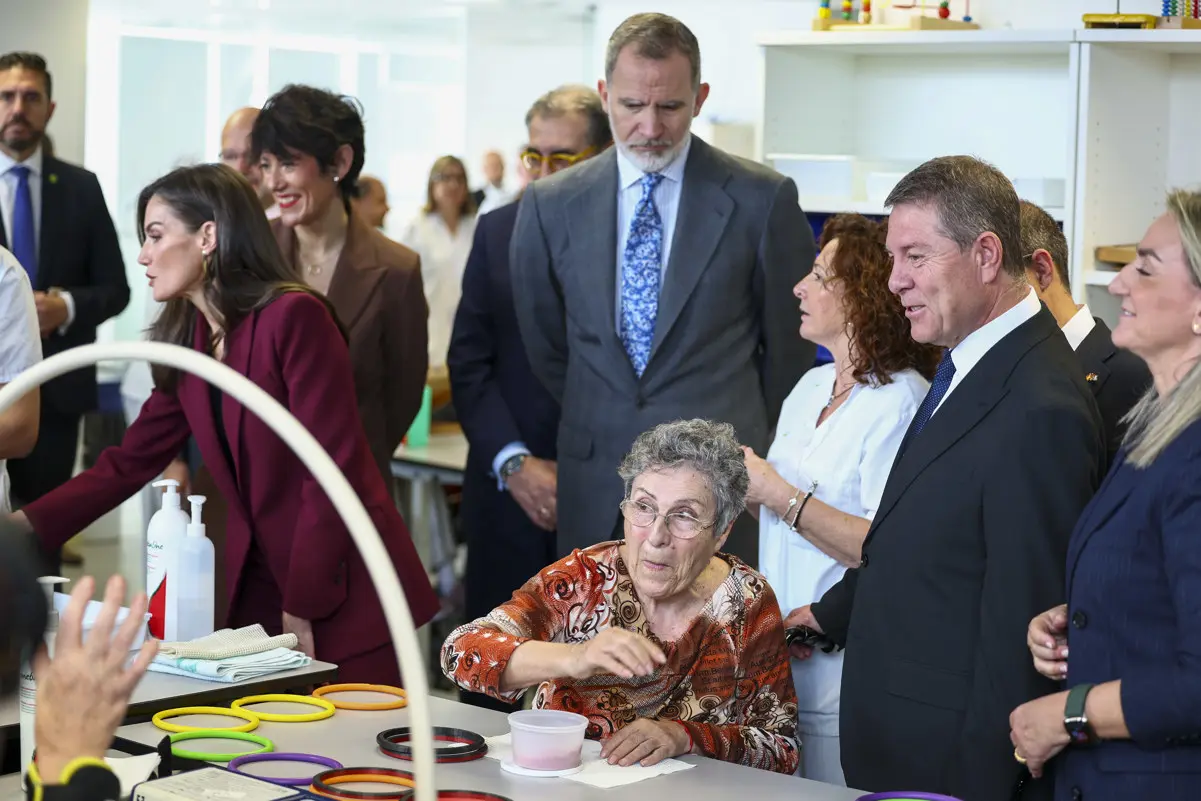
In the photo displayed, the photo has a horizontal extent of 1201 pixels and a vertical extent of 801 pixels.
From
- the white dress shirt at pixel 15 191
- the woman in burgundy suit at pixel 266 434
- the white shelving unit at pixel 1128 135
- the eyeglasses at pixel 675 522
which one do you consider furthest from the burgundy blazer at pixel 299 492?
the white shelving unit at pixel 1128 135

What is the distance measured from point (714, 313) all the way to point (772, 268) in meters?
0.16

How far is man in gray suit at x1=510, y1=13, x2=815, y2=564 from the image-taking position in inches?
129

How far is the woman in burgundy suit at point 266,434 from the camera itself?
2.82m

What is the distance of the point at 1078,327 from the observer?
107 inches

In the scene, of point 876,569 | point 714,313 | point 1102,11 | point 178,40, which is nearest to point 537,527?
point 714,313

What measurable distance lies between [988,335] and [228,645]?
1285 mm

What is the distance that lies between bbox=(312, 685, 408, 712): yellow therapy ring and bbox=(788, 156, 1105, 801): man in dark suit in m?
0.68

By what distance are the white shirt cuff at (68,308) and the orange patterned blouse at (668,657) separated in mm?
2316

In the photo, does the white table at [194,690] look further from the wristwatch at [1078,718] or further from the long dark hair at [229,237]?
the wristwatch at [1078,718]

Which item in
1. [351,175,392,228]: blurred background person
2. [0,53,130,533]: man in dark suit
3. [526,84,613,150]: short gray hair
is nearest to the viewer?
[526,84,613,150]: short gray hair

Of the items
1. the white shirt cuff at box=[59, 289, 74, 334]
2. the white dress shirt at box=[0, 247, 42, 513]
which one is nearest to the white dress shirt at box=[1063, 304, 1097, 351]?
the white dress shirt at box=[0, 247, 42, 513]

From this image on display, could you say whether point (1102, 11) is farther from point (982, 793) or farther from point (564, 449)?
point (982, 793)

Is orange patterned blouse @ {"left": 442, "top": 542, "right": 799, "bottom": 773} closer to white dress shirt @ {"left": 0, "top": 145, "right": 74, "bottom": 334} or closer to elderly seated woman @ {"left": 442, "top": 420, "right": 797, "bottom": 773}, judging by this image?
elderly seated woman @ {"left": 442, "top": 420, "right": 797, "bottom": 773}

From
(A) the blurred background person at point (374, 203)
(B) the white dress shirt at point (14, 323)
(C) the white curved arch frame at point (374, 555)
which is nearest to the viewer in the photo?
(C) the white curved arch frame at point (374, 555)
